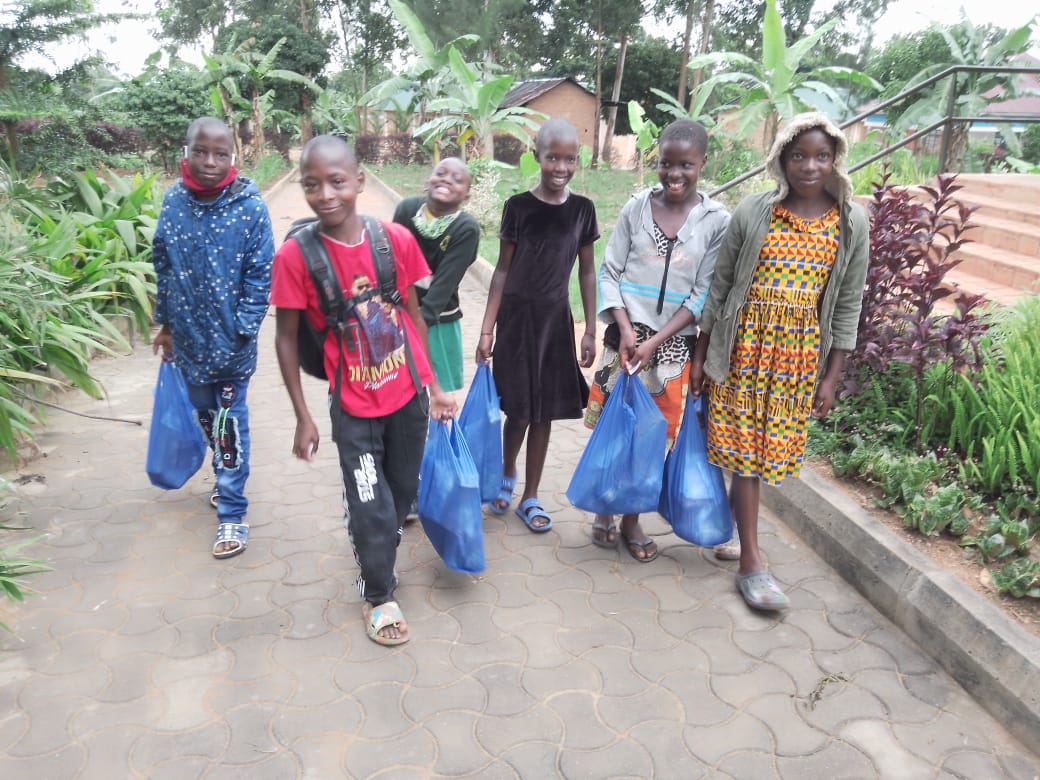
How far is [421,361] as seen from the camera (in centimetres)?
264

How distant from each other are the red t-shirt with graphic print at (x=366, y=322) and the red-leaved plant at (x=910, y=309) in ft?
7.65

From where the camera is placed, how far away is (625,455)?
2.97 meters

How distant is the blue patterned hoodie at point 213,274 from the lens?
2949 mm

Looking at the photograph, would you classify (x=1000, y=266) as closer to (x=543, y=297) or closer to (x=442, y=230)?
(x=543, y=297)

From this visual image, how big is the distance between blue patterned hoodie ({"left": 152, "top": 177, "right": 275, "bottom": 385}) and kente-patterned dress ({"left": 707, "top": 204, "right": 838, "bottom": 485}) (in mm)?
1913

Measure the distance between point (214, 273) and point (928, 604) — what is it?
2.95 m

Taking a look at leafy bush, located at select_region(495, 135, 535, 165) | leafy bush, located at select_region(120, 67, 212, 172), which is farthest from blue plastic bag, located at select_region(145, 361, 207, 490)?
leafy bush, located at select_region(495, 135, 535, 165)

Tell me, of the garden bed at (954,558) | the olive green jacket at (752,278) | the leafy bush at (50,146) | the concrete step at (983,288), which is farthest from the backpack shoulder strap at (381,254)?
the leafy bush at (50,146)

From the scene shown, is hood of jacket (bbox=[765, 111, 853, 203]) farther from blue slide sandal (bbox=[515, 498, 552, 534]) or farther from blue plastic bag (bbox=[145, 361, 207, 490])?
blue plastic bag (bbox=[145, 361, 207, 490])

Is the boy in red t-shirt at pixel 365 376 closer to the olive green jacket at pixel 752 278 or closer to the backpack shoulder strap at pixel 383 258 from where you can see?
the backpack shoulder strap at pixel 383 258

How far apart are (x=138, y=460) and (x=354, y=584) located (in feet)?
6.02

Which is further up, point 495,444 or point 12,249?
point 12,249

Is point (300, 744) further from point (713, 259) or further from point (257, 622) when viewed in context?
point (713, 259)

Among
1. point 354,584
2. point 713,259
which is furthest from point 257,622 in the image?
point 713,259
